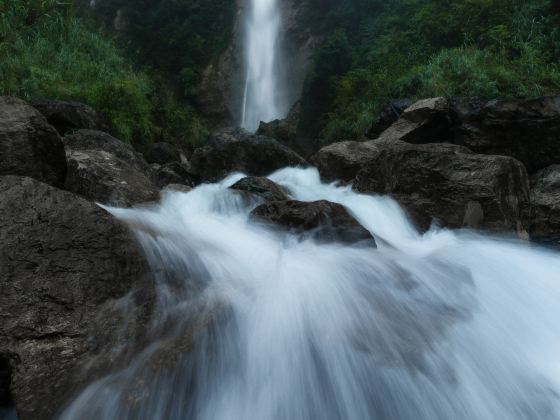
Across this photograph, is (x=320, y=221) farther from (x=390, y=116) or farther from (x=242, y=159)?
(x=390, y=116)

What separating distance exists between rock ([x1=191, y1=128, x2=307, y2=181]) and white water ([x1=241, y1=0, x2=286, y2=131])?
11555mm

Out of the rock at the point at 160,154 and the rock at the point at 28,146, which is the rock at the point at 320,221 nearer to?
the rock at the point at 28,146

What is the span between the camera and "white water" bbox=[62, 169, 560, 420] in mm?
2172

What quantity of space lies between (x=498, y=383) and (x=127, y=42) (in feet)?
70.8

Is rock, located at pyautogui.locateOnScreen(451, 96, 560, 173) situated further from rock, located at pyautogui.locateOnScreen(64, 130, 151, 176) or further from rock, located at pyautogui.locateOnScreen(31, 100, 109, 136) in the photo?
rock, located at pyautogui.locateOnScreen(31, 100, 109, 136)

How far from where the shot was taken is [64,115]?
8195mm

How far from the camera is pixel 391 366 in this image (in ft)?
7.85

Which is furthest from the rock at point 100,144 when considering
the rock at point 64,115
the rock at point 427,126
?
the rock at point 427,126

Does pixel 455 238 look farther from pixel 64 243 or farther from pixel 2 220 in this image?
pixel 2 220

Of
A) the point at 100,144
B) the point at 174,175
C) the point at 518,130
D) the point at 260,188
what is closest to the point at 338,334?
the point at 260,188

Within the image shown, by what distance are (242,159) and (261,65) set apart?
48.5 ft

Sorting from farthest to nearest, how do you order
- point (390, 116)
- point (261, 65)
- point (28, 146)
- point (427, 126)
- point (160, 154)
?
point (261, 65) → point (160, 154) → point (390, 116) → point (427, 126) → point (28, 146)

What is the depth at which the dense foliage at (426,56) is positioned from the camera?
32.7ft

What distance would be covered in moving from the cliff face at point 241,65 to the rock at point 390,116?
11.1m
